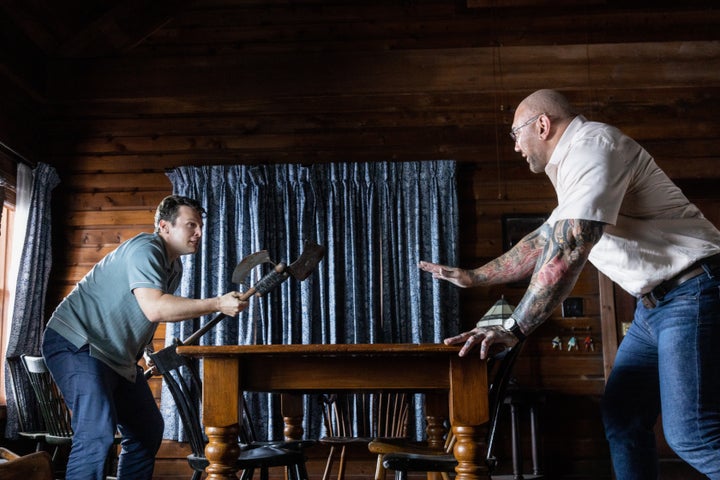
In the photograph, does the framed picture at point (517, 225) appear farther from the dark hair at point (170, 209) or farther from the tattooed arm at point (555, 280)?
the tattooed arm at point (555, 280)

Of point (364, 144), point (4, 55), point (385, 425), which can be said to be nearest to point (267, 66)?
point (364, 144)

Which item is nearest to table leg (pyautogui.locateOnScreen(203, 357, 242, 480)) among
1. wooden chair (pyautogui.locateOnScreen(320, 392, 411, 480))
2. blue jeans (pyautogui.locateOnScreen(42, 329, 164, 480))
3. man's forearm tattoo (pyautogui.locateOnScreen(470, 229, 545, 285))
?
blue jeans (pyautogui.locateOnScreen(42, 329, 164, 480))

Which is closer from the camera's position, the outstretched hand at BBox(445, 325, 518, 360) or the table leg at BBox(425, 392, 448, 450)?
the outstretched hand at BBox(445, 325, 518, 360)

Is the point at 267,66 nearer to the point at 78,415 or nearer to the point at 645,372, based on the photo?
the point at 78,415

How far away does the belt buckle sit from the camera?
2.12 metres

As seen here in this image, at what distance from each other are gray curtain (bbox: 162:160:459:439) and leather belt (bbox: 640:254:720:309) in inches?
117

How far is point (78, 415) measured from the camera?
108 inches

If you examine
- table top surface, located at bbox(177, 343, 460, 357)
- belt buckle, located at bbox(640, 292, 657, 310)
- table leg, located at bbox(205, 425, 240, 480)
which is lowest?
table leg, located at bbox(205, 425, 240, 480)

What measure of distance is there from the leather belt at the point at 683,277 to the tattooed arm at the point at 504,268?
0.56 m

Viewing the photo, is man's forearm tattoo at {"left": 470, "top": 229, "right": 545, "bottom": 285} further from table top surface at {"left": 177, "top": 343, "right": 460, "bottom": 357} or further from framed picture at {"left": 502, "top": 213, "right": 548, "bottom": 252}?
framed picture at {"left": 502, "top": 213, "right": 548, "bottom": 252}

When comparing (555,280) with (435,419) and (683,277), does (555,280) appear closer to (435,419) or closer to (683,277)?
(683,277)

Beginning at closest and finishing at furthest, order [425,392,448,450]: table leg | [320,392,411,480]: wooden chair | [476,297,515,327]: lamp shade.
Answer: [425,392,448,450]: table leg < [320,392,411,480]: wooden chair < [476,297,515,327]: lamp shade

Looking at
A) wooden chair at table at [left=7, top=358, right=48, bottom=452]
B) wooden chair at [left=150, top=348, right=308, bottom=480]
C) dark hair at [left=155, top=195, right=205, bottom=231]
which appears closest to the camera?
wooden chair at [left=150, top=348, right=308, bottom=480]

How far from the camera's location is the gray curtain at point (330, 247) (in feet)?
16.8
